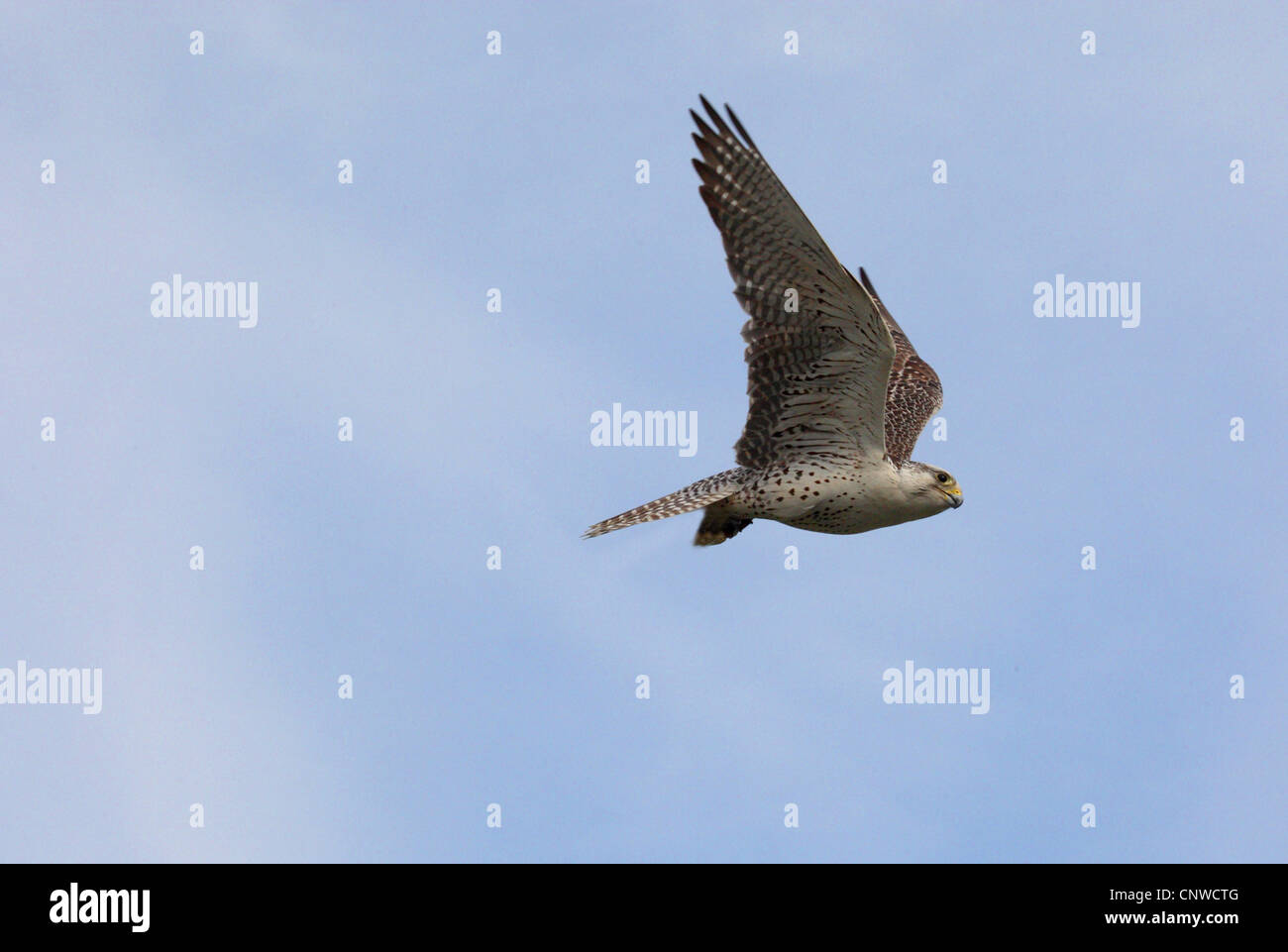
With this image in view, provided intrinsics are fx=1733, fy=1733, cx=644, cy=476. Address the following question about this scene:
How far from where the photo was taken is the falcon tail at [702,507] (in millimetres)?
14164

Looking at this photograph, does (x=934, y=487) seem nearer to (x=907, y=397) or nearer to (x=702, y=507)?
(x=702, y=507)

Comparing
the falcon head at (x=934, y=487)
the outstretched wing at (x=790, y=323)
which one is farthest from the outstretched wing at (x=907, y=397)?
the outstretched wing at (x=790, y=323)

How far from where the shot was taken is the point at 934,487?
14.6m

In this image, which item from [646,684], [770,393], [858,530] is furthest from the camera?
[646,684]

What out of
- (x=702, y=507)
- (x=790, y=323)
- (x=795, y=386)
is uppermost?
(x=790, y=323)

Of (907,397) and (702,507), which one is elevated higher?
(907,397)

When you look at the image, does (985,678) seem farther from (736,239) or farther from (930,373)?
(736,239)

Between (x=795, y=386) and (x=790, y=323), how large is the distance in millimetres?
612

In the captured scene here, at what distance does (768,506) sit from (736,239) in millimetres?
2405

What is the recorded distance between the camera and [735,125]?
13031 mm

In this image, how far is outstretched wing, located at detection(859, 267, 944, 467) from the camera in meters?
16.6

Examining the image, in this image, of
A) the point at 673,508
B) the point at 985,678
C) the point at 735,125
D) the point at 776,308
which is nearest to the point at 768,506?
the point at 673,508

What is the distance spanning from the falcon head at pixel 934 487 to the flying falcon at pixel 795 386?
12 mm

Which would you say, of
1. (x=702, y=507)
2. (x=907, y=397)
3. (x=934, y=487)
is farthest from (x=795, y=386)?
(x=907, y=397)
